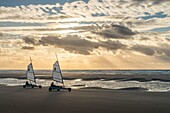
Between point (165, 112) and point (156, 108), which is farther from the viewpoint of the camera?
point (156, 108)

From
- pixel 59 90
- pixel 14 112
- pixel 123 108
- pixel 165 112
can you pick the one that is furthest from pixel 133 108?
pixel 59 90

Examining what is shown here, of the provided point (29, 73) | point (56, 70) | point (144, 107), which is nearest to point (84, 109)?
point (144, 107)

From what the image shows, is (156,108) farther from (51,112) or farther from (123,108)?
(51,112)

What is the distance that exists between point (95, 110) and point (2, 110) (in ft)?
30.1

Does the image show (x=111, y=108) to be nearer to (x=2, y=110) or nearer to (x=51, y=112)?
(x=51, y=112)

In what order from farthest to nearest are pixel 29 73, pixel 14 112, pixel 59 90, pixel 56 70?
pixel 29 73 → pixel 56 70 → pixel 59 90 → pixel 14 112

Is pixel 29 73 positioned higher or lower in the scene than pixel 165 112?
higher

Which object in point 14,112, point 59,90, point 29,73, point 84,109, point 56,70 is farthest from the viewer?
point 29,73

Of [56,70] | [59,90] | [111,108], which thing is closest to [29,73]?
[56,70]

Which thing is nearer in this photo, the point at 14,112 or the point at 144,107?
the point at 14,112

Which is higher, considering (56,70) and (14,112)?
(56,70)

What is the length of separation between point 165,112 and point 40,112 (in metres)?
12.0

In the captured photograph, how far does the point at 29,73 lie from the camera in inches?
3627

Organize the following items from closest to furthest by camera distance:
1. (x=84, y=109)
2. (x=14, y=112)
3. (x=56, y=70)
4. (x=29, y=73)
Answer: (x=14, y=112), (x=84, y=109), (x=56, y=70), (x=29, y=73)
